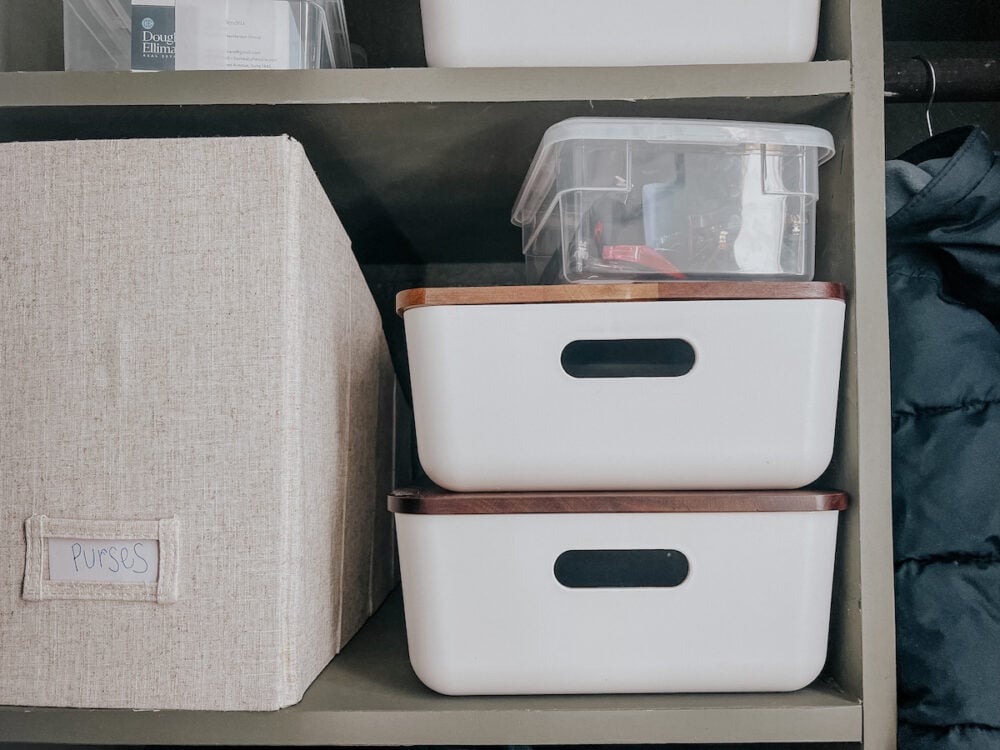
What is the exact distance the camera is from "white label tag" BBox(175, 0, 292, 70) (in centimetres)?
66

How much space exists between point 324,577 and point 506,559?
6.0 inches

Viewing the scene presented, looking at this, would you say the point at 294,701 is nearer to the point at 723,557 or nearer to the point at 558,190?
the point at 723,557

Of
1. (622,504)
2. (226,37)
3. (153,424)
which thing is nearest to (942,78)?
(622,504)

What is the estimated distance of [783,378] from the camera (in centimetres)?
60

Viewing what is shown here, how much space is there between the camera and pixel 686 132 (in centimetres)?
63

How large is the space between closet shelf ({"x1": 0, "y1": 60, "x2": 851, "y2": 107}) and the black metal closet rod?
0.23m

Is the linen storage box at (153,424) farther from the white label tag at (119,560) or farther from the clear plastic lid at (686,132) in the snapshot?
the clear plastic lid at (686,132)

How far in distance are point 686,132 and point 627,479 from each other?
28cm

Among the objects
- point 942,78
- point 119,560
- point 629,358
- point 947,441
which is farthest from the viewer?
point 629,358

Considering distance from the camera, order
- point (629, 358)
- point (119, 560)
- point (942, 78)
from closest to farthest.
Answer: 1. point (119, 560)
2. point (942, 78)
3. point (629, 358)

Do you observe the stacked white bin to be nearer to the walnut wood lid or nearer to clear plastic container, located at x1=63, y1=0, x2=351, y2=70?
the walnut wood lid

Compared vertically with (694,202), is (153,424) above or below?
below

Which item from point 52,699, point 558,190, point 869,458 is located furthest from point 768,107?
point 52,699

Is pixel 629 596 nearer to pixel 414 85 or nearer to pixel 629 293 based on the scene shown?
pixel 629 293
